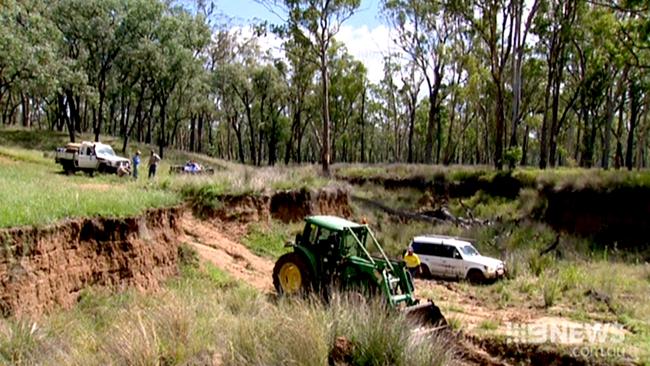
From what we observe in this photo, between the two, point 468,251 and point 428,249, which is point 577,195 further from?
point 428,249

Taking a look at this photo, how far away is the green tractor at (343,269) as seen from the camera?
11812 mm

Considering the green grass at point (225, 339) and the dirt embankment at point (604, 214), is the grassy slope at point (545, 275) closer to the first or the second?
the dirt embankment at point (604, 214)

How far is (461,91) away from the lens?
171 feet

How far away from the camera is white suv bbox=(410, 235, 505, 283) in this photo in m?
19.4

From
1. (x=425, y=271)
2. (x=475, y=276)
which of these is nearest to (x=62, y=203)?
(x=425, y=271)

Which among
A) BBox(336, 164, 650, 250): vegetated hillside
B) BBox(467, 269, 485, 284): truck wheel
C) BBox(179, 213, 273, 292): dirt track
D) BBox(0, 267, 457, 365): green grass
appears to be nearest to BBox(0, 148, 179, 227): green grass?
BBox(179, 213, 273, 292): dirt track

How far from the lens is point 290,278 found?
1355cm

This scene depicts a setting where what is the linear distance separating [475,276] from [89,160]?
1992 centimetres

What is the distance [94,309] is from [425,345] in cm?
696

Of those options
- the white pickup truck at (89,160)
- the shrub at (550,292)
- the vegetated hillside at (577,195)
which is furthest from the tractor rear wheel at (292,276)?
the white pickup truck at (89,160)

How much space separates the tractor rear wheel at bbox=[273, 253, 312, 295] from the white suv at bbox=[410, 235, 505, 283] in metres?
8.58

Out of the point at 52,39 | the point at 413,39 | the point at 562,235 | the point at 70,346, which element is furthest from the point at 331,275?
the point at 413,39

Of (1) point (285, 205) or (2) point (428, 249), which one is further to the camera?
(1) point (285, 205)

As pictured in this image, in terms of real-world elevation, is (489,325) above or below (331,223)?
below
